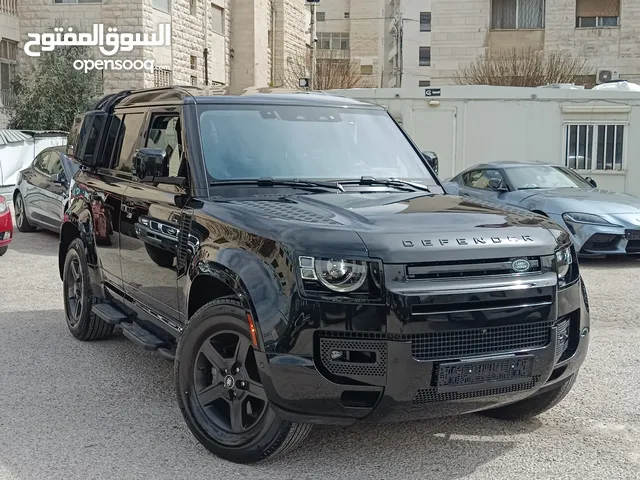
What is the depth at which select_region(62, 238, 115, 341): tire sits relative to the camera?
654cm

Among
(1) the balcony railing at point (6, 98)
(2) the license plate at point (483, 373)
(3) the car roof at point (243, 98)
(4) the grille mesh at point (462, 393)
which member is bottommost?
(4) the grille mesh at point (462, 393)

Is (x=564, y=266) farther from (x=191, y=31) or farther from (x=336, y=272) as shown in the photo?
(x=191, y=31)

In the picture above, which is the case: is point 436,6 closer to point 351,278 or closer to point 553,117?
point 553,117

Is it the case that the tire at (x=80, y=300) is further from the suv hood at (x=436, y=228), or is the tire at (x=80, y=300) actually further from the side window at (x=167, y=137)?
the suv hood at (x=436, y=228)

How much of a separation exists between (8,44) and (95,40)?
3.37m

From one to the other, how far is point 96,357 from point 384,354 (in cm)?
336

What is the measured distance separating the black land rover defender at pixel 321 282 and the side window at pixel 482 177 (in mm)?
7371

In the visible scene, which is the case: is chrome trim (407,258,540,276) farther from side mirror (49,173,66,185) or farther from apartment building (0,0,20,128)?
apartment building (0,0,20,128)

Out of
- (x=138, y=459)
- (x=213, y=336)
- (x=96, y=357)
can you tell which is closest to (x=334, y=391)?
(x=213, y=336)

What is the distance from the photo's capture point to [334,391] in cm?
372

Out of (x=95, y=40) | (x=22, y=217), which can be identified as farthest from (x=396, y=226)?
(x=95, y=40)

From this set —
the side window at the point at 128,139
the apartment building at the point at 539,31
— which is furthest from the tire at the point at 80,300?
the apartment building at the point at 539,31

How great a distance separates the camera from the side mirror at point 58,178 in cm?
1264

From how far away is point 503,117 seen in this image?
1683 cm
